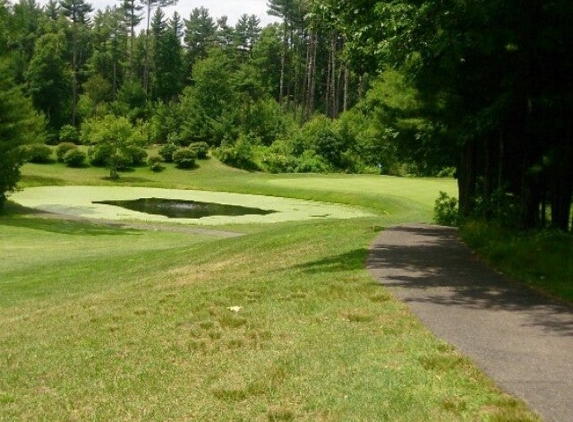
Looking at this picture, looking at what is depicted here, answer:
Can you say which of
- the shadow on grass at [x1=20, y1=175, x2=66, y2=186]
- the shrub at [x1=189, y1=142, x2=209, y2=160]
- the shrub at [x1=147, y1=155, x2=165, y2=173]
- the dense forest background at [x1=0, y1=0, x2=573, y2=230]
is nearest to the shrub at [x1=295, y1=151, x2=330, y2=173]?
the dense forest background at [x1=0, y1=0, x2=573, y2=230]

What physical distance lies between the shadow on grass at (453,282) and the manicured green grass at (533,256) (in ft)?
0.97

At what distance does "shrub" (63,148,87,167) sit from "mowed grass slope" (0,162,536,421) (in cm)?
5372

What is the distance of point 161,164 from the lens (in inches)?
2803

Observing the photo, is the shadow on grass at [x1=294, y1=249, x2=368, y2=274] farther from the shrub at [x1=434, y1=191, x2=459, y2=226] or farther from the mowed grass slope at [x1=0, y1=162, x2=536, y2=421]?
the shrub at [x1=434, y1=191, x2=459, y2=226]

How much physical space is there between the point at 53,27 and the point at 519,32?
343 feet

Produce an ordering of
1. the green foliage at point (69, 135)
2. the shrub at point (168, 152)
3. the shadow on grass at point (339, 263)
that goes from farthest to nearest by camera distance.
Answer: the green foliage at point (69, 135) → the shrub at point (168, 152) → the shadow on grass at point (339, 263)

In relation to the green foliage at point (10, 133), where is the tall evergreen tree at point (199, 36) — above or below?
above

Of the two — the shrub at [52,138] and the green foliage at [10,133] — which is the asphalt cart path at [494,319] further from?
the shrub at [52,138]

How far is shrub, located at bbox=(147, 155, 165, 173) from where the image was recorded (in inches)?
2739

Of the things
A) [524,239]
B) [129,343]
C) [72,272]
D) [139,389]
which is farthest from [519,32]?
[72,272]

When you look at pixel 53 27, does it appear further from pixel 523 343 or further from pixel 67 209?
pixel 523 343

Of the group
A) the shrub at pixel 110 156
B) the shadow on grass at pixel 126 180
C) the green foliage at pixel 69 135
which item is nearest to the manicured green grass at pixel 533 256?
the shadow on grass at pixel 126 180

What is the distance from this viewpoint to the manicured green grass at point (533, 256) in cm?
1127

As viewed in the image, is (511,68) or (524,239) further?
(511,68)
